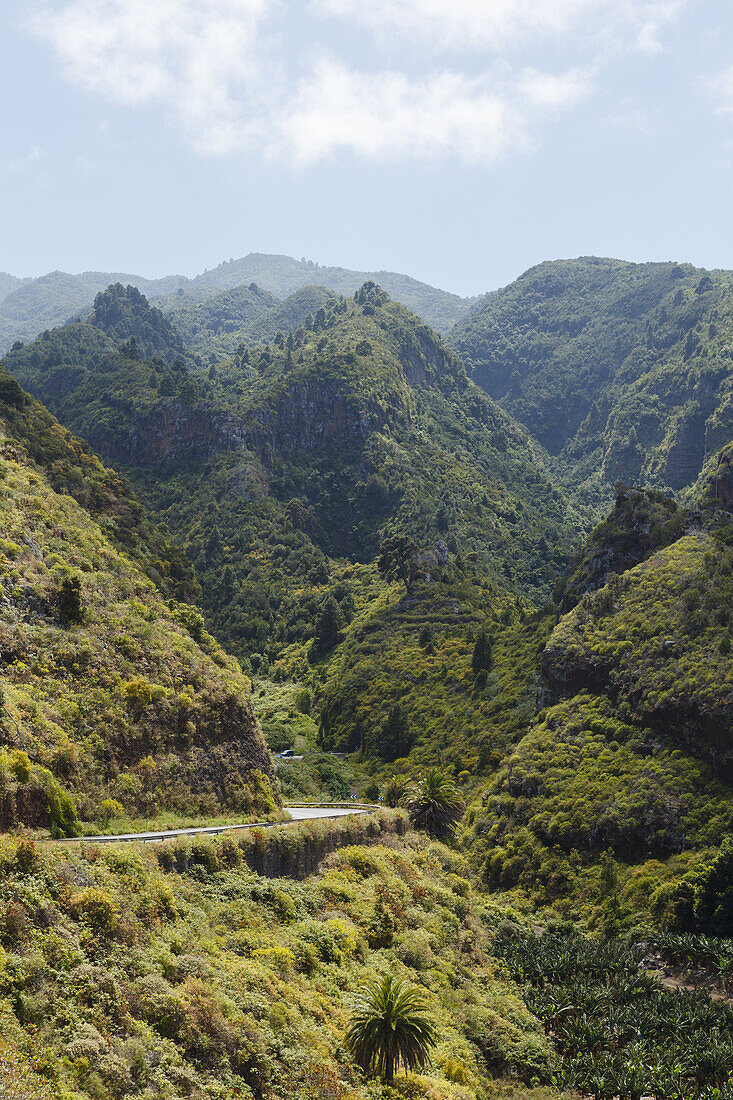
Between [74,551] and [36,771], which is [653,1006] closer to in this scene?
[36,771]

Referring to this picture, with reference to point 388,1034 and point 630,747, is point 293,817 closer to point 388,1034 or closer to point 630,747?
point 388,1034

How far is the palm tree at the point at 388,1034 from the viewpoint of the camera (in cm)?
2934

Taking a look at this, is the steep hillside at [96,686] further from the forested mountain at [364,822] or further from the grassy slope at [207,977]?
the grassy slope at [207,977]

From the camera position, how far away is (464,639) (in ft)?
468

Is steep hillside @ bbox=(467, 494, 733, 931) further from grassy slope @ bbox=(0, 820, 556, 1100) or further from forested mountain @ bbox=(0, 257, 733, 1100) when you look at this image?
grassy slope @ bbox=(0, 820, 556, 1100)

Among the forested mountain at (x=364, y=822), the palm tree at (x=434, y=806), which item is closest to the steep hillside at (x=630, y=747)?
the forested mountain at (x=364, y=822)

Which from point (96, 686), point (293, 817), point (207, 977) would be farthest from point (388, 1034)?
point (96, 686)

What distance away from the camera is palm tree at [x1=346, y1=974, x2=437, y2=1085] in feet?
96.3

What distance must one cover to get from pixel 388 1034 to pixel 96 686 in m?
28.0

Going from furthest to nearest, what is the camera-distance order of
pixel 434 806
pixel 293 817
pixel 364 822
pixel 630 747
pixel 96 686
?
pixel 630 747 < pixel 434 806 < pixel 293 817 < pixel 364 822 < pixel 96 686

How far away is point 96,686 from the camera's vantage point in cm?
4934

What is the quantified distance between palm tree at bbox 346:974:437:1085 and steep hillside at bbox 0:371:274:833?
15.3 meters

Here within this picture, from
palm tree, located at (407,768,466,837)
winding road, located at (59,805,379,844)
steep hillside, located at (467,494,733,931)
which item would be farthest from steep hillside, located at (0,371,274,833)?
steep hillside, located at (467,494,733,931)

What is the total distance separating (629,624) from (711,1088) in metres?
66.6
